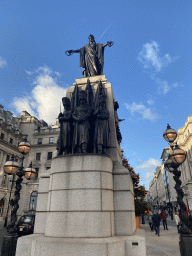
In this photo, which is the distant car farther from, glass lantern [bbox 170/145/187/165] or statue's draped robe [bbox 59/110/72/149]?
glass lantern [bbox 170/145/187/165]

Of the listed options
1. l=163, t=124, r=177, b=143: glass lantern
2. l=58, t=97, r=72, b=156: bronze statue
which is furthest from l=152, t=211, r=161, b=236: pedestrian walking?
l=58, t=97, r=72, b=156: bronze statue

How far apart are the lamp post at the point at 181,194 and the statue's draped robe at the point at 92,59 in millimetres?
5191

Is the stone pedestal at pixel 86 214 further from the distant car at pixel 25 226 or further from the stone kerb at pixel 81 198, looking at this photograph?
the distant car at pixel 25 226

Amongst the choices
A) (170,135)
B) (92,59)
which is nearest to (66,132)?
(170,135)

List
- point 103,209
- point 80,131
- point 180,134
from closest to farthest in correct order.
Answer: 1. point 103,209
2. point 80,131
3. point 180,134

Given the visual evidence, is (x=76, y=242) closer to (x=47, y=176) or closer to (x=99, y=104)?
(x=47, y=176)

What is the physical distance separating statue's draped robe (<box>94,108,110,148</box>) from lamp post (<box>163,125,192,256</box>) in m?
3.07

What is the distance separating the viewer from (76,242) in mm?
4934

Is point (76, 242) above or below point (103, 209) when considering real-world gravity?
below

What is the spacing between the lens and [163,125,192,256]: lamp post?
21.1 feet

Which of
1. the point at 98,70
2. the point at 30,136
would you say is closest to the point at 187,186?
the point at 30,136

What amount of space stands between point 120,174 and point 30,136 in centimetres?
4814

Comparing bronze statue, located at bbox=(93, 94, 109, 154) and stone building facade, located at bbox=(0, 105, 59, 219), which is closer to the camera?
bronze statue, located at bbox=(93, 94, 109, 154)

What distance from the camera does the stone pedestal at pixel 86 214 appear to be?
498 cm
